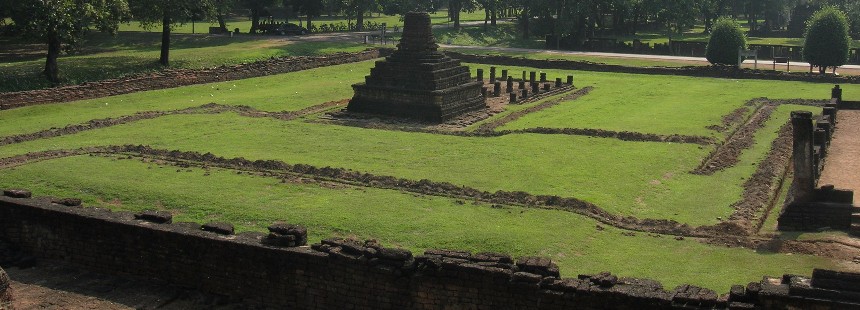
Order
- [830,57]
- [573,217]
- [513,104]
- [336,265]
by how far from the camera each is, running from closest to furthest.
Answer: [336,265], [573,217], [513,104], [830,57]

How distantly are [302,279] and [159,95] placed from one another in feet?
86.3

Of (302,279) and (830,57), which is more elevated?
(830,57)

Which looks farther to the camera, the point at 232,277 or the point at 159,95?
the point at 159,95

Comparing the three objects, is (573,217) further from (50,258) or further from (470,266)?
(50,258)

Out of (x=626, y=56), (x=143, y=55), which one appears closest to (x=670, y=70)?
(x=626, y=56)

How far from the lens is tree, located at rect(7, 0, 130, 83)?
37.3 m

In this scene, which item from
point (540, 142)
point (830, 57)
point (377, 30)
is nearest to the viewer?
point (540, 142)

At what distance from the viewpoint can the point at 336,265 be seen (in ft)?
48.8

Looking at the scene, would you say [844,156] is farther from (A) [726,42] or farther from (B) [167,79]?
(B) [167,79]

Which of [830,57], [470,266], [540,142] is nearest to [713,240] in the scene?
[470,266]

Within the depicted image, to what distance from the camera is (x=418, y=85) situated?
35.9 meters

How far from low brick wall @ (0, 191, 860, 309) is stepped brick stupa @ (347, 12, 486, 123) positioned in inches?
734

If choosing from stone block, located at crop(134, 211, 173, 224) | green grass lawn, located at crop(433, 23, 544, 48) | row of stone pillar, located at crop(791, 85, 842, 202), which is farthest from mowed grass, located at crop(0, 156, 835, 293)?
green grass lawn, located at crop(433, 23, 544, 48)

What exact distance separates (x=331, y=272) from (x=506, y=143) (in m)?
14.7
